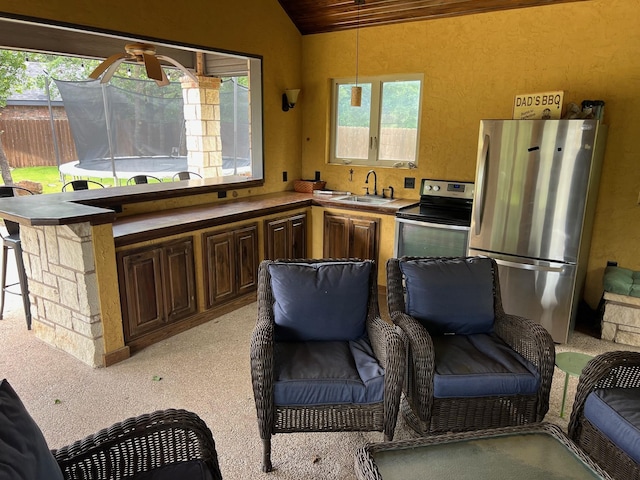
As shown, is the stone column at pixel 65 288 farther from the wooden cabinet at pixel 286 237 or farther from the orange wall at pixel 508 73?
the orange wall at pixel 508 73

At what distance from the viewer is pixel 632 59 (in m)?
3.46

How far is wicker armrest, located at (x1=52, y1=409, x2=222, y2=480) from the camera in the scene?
1.42 metres

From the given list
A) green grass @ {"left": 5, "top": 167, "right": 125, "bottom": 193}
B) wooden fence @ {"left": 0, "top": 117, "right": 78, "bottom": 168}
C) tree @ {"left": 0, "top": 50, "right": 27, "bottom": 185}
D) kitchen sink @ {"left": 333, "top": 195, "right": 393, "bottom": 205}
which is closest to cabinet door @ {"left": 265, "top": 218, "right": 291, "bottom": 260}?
kitchen sink @ {"left": 333, "top": 195, "right": 393, "bottom": 205}

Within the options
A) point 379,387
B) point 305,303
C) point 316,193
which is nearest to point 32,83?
point 316,193

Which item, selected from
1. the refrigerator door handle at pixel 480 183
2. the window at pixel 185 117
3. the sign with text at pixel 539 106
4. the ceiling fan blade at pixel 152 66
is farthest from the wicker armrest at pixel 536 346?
the ceiling fan blade at pixel 152 66

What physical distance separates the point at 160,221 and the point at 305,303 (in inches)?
67.4

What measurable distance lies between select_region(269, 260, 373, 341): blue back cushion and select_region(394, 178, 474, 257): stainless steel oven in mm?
1686

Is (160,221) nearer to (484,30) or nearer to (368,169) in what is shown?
(368,169)

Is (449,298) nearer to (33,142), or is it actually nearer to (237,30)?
(237,30)

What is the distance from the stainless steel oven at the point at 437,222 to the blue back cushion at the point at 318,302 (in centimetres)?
169

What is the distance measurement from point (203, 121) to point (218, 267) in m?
2.66

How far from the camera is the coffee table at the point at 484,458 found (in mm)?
1496

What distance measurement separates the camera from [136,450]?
4.86 ft

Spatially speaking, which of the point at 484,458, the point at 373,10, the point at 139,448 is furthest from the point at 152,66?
the point at 484,458
